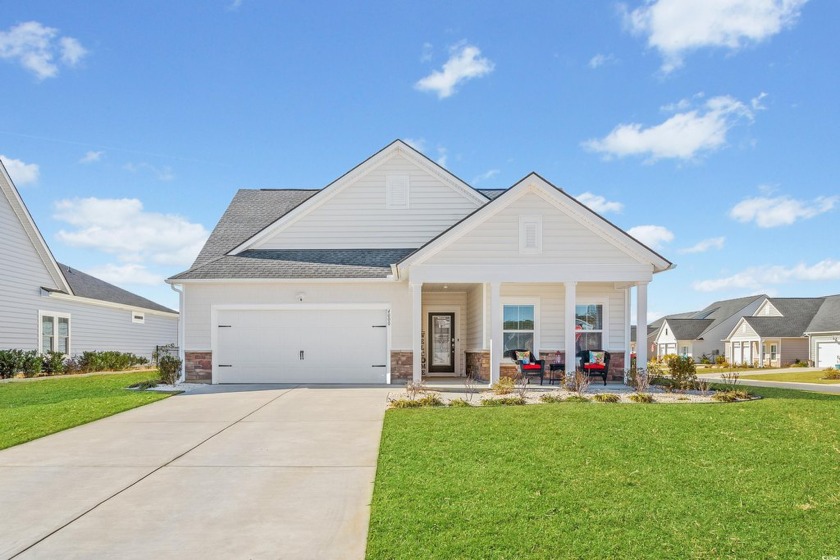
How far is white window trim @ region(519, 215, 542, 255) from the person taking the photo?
15.1 meters

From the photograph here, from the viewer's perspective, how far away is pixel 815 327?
1583 inches

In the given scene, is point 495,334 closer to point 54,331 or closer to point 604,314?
point 604,314

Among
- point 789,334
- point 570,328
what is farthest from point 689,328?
point 570,328

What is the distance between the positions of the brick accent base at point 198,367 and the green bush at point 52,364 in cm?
913

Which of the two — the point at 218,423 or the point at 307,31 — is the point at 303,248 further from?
the point at 218,423

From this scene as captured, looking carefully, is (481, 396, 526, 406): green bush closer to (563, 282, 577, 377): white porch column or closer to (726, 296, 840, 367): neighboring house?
(563, 282, 577, 377): white porch column

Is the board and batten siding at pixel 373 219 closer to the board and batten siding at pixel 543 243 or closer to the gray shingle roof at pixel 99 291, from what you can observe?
the board and batten siding at pixel 543 243

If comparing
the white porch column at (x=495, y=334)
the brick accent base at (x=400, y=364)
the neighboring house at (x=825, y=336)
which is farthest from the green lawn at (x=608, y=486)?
the neighboring house at (x=825, y=336)

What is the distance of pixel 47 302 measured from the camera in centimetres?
2359

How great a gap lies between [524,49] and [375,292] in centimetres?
756

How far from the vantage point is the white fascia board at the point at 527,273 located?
49.2ft

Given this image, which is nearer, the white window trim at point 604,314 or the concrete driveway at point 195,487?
the concrete driveway at point 195,487

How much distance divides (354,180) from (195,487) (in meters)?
12.9

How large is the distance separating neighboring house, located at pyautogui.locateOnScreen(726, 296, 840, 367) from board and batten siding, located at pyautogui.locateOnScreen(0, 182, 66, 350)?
43.2 meters
